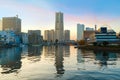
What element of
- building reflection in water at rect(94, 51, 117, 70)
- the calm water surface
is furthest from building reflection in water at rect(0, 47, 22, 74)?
building reflection in water at rect(94, 51, 117, 70)

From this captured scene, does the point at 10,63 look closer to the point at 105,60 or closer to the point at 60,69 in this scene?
the point at 60,69

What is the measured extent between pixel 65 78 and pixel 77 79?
182cm

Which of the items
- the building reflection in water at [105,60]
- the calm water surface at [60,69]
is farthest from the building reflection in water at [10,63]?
the building reflection in water at [105,60]

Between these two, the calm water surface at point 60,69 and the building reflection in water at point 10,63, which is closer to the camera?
the calm water surface at point 60,69

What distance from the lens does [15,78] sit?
34.1 m

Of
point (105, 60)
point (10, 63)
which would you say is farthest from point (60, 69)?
point (105, 60)

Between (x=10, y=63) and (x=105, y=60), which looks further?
(x=105, y=60)

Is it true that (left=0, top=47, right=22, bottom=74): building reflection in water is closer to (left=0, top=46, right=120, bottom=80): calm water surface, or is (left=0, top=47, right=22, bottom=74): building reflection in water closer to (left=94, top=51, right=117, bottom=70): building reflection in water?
(left=0, top=46, right=120, bottom=80): calm water surface

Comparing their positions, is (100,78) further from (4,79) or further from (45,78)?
(4,79)

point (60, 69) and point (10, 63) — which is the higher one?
point (10, 63)

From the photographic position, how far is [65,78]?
3378 cm

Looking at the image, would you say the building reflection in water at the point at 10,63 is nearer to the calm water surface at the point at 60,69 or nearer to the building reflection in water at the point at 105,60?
the calm water surface at the point at 60,69

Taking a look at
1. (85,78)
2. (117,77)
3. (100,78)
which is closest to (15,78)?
(85,78)

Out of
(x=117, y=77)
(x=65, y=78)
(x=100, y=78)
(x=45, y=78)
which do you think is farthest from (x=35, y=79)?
(x=117, y=77)
